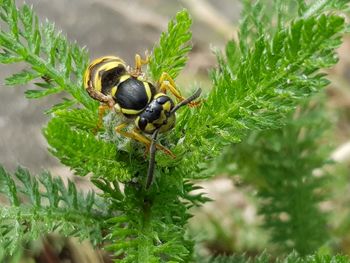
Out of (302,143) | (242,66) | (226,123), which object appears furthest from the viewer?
(302,143)

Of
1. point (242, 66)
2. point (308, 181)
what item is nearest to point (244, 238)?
point (308, 181)

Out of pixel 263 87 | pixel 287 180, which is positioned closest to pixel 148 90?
pixel 263 87

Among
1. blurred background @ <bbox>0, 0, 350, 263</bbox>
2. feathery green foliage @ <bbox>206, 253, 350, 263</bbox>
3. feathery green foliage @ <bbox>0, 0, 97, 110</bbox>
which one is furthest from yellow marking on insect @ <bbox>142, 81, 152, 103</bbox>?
blurred background @ <bbox>0, 0, 350, 263</bbox>

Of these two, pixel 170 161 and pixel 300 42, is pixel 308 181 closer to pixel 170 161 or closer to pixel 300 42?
pixel 170 161

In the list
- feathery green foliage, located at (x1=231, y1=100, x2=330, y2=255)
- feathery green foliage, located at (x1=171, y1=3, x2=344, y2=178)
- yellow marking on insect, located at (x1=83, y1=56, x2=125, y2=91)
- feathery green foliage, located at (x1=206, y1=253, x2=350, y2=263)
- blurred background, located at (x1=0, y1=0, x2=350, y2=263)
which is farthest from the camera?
blurred background, located at (x1=0, y1=0, x2=350, y2=263)

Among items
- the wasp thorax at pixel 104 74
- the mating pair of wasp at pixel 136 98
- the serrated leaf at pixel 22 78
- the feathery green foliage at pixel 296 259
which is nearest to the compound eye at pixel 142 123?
the mating pair of wasp at pixel 136 98

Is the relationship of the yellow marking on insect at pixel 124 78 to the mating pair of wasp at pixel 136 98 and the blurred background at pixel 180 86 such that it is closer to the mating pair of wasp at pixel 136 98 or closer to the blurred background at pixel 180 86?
the mating pair of wasp at pixel 136 98

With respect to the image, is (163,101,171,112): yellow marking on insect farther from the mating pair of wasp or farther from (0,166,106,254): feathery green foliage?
(0,166,106,254): feathery green foliage
